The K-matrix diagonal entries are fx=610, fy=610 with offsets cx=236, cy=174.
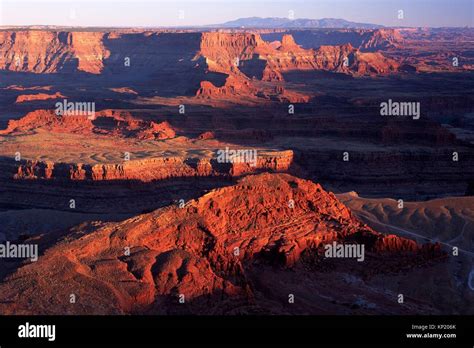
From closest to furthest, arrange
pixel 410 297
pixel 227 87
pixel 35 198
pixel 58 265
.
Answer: pixel 58 265 → pixel 410 297 → pixel 35 198 → pixel 227 87

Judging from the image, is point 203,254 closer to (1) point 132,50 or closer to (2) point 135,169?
(2) point 135,169

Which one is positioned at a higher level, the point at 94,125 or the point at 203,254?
the point at 94,125

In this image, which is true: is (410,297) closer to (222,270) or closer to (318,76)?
(222,270)

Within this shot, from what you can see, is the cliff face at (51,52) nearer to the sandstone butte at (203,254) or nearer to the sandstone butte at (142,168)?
the sandstone butte at (142,168)

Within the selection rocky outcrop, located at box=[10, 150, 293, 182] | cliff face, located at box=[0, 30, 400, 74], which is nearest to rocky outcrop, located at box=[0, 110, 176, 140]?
rocky outcrop, located at box=[10, 150, 293, 182]

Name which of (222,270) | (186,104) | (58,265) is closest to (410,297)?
(222,270)

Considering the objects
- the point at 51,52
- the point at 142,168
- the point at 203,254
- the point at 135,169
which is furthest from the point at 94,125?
the point at 51,52

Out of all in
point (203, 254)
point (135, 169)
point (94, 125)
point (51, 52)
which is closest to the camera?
point (203, 254)

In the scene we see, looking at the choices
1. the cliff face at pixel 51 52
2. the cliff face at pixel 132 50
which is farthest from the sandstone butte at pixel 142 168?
the cliff face at pixel 51 52

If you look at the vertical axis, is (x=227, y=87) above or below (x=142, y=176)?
above
